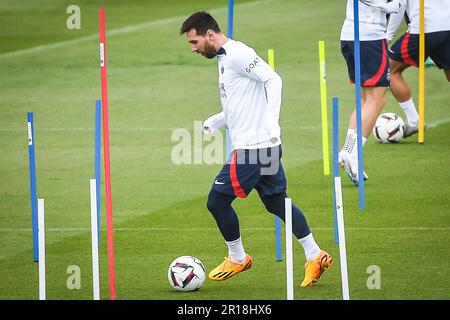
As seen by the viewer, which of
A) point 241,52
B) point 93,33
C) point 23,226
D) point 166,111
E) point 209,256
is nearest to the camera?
point 241,52

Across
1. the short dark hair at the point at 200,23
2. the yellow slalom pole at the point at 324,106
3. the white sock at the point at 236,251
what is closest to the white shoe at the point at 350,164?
the yellow slalom pole at the point at 324,106

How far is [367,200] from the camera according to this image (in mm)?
14969

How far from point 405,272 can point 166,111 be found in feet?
30.7

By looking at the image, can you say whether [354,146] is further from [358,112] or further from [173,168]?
[173,168]

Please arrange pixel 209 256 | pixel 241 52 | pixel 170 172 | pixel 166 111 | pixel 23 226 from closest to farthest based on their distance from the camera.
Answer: pixel 241 52 → pixel 209 256 → pixel 23 226 → pixel 170 172 → pixel 166 111

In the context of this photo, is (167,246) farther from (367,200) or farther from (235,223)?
(367,200)

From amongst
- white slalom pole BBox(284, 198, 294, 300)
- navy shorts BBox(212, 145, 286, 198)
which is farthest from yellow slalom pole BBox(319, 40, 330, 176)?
white slalom pole BBox(284, 198, 294, 300)

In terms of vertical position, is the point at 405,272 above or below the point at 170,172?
below

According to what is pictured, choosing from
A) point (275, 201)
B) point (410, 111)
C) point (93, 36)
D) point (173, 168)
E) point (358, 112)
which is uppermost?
point (93, 36)

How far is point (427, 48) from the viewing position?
687 inches

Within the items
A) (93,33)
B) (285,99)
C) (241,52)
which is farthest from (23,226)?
(93,33)

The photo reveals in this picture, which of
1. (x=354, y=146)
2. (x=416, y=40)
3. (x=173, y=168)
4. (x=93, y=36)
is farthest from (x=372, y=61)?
(x=93, y=36)

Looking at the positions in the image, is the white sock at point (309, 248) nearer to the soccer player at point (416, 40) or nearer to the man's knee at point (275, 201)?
the man's knee at point (275, 201)

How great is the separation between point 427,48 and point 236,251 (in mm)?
6621
